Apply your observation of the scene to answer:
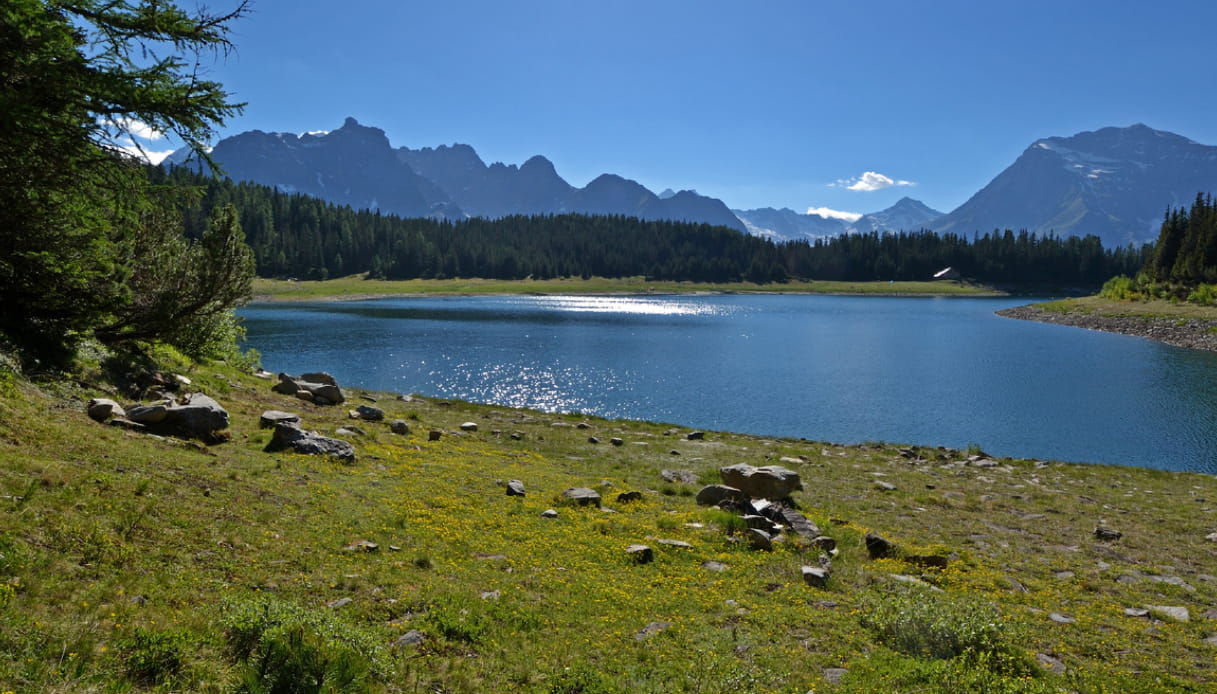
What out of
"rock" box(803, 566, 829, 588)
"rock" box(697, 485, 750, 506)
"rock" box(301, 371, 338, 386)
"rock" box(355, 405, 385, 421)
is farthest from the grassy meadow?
"rock" box(301, 371, 338, 386)

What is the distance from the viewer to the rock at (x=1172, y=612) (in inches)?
452

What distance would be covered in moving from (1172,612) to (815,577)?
6758mm

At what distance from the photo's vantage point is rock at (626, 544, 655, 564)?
13281 mm

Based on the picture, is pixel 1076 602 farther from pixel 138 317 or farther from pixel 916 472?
pixel 138 317

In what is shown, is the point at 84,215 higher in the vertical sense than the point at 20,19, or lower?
lower

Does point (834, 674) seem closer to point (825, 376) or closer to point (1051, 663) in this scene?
point (1051, 663)

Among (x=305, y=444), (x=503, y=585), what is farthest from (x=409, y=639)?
(x=305, y=444)

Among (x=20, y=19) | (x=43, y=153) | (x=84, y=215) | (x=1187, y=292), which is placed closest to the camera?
(x=20, y=19)

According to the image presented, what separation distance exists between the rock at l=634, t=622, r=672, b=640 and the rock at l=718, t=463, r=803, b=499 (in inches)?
372

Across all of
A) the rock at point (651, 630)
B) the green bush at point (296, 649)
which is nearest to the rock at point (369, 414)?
the green bush at point (296, 649)

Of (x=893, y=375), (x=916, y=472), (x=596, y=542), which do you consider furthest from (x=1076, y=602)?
(x=893, y=375)

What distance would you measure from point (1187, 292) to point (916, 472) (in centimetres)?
12900

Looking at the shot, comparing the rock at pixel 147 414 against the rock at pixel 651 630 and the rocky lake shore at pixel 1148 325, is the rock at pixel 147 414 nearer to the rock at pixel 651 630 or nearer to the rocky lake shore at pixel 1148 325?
the rock at pixel 651 630

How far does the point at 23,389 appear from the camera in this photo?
1466cm
